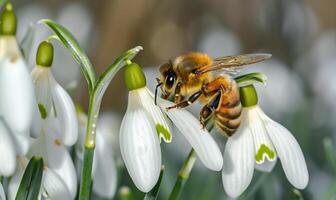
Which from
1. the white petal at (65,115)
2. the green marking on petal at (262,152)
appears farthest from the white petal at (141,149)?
the green marking on petal at (262,152)

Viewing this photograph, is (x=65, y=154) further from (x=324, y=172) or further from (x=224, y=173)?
(x=324, y=172)

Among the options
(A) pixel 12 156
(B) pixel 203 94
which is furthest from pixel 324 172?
(A) pixel 12 156

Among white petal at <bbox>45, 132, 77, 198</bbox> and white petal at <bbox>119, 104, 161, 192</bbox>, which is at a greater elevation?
white petal at <bbox>119, 104, 161, 192</bbox>

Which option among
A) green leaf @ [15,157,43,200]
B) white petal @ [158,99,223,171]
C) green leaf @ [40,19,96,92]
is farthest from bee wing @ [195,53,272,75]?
green leaf @ [15,157,43,200]

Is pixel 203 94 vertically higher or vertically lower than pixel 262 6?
higher

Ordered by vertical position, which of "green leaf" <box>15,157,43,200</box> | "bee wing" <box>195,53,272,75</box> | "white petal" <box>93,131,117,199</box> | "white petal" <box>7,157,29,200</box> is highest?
"bee wing" <box>195,53,272,75</box>

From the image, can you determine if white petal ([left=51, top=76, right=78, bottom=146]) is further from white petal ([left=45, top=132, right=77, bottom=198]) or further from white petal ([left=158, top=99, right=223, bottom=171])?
white petal ([left=158, top=99, right=223, bottom=171])

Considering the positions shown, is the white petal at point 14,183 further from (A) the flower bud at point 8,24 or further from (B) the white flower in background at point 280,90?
(B) the white flower in background at point 280,90
